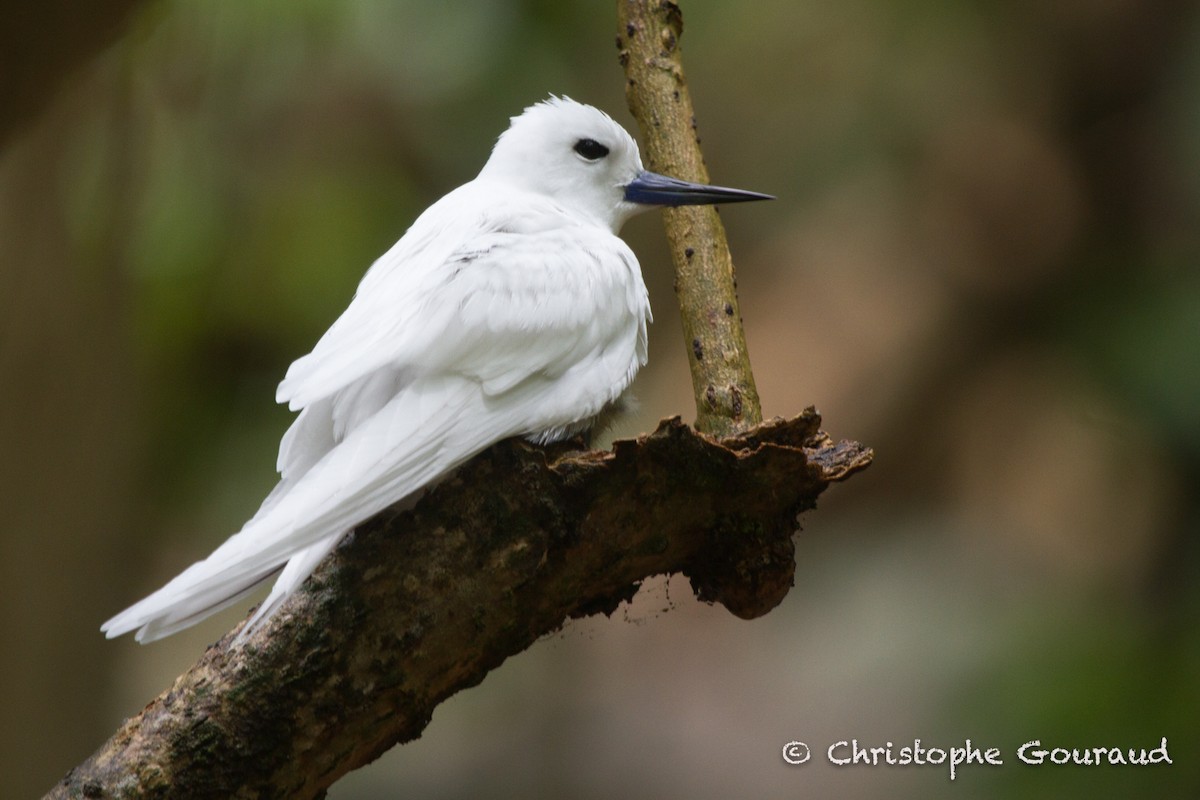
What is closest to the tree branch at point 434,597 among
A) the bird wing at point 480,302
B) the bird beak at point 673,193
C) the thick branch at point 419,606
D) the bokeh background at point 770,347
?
the thick branch at point 419,606

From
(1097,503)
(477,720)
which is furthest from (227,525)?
(1097,503)

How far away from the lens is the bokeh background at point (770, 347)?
3730mm

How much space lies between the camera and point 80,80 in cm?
319

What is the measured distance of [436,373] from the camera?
1952 mm

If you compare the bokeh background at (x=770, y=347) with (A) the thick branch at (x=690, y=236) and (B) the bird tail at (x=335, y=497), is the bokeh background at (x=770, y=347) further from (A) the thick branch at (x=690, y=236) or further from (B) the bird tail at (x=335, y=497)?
(B) the bird tail at (x=335, y=497)

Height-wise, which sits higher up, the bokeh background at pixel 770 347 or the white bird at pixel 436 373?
the bokeh background at pixel 770 347

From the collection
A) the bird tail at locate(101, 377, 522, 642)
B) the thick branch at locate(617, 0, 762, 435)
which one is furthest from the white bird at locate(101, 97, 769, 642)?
the thick branch at locate(617, 0, 762, 435)

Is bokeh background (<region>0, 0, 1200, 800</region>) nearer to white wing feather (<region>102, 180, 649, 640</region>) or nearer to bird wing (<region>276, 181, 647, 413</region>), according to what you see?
bird wing (<region>276, 181, 647, 413</region>)

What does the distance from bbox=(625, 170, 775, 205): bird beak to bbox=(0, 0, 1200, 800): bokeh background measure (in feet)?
5.96

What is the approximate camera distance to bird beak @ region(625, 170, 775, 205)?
2.53 m

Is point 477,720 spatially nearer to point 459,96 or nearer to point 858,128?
point 459,96

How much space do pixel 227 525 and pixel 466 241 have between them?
3070 mm

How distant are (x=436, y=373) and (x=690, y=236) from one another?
884 millimetres

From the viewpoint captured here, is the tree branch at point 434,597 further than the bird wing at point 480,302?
No
